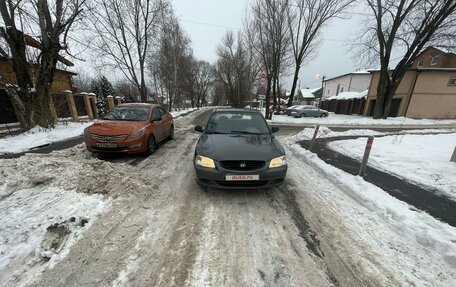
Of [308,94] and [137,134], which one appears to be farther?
[308,94]

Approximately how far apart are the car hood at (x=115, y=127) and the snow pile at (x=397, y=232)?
17.0 feet

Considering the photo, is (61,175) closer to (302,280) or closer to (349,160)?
(302,280)

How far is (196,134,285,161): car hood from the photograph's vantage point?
3639 mm

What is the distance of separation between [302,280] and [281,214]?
1.25m

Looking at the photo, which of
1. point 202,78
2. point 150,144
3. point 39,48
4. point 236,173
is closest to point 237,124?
point 236,173

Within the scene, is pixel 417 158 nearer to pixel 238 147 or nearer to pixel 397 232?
pixel 397 232

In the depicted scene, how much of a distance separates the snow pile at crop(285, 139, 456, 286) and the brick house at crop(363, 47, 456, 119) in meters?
25.5

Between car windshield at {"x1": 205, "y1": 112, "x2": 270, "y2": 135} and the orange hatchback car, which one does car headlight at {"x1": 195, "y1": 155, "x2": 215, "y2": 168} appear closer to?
car windshield at {"x1": 205, "y1": 112, "x2": 270, "y2": 135}

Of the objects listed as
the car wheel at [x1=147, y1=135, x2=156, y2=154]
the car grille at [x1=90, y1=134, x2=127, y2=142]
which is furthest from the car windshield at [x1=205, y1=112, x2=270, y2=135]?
the car grille at [x1=90, y1=134, x2=127, y2=142]

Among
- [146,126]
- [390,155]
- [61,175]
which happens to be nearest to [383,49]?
[390,155]

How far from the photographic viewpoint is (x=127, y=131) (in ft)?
18.9

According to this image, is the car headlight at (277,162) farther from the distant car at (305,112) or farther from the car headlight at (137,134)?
the distant car at (305,112)

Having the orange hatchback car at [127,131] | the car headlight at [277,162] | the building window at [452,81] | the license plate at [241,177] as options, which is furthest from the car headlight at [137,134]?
A: the building window at [452,81]

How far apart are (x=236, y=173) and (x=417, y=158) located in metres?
6.22
